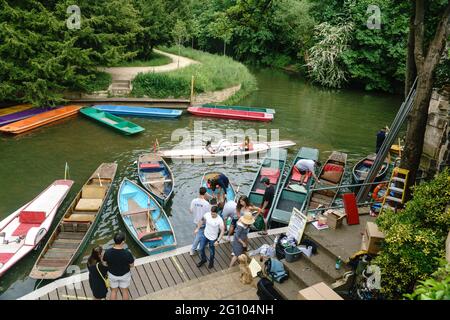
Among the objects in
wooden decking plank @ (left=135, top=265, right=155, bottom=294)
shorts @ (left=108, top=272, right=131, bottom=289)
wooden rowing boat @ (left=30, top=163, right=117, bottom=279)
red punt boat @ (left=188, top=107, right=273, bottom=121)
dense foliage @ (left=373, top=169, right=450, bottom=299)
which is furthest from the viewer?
red punt boat @ (left=188, top=107, right=273, bottom=121)

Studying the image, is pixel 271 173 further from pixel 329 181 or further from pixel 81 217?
pixel 81 217

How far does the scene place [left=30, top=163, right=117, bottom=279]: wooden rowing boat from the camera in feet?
31.0

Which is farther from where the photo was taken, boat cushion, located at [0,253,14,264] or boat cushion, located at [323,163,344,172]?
boat cushion, located at [323,163,344,172]

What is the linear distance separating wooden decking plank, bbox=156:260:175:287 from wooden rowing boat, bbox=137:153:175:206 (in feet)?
13.4

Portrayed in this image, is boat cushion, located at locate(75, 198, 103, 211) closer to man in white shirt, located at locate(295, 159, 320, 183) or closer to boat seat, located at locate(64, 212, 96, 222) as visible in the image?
boat seat, located at locate(64, 212, 96, 222)

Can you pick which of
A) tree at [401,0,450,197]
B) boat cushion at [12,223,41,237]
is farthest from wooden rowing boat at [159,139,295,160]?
tree at [401,0,450,197]

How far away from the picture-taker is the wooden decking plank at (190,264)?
9430 mm

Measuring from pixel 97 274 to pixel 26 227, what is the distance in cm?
502

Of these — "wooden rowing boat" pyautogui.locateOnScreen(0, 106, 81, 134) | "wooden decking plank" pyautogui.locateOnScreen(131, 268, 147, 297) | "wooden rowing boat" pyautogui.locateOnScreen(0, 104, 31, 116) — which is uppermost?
"wooden rowing boat" pyautogui.locateOnScreen(0, 104, 31, 116)

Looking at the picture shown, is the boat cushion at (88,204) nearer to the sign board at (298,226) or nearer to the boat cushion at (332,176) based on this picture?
the sign board at (298,226)

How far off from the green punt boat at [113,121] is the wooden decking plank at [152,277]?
41.2 feet

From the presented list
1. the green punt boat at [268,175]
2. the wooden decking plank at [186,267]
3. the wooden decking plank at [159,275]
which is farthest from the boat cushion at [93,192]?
the green punt boat at [268,175]

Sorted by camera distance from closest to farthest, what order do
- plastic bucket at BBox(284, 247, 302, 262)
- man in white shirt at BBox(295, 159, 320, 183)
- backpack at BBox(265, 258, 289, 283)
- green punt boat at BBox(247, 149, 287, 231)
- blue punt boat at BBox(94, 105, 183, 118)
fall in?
backpack at BBox(265, 258, 289, 283), plastic bucket at BBox(284, 247, 302, 262), green punt boat at BBox(247, 149, 287, 231), man in white shirt at BBox(295, 159, 320, 183), blue punt boat at BBox(94, 105, 183, 118)
